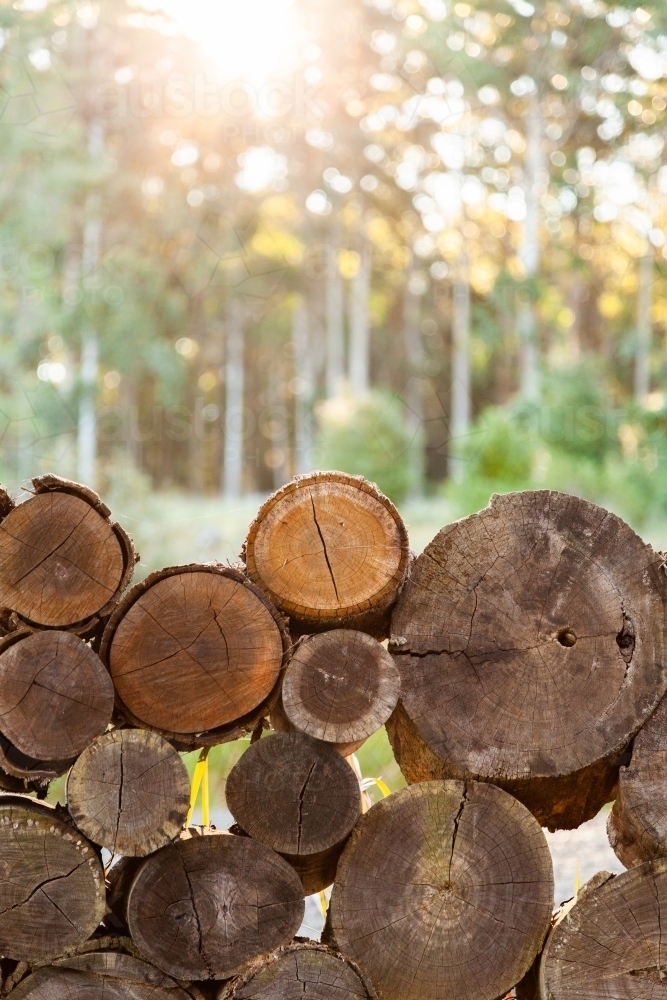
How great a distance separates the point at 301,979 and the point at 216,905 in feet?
0.70

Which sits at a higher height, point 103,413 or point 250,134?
point 250,134

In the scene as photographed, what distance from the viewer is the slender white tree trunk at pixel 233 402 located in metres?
18.8

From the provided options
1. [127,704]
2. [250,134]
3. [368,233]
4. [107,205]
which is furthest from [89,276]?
[127,704]

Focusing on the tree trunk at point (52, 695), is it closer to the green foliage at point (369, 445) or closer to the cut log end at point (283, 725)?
the cut log end at point (283, 725)

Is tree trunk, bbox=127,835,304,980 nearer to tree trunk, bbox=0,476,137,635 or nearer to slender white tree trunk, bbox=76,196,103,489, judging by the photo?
tree trunk, bbox=0,476,137,635

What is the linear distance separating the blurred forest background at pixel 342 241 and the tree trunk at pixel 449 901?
747 centimetres

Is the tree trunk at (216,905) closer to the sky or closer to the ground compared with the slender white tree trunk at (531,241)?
closer to the ground

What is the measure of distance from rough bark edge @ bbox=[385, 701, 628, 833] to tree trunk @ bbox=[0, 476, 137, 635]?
65cm

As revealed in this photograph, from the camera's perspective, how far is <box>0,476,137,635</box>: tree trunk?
6.01 feet

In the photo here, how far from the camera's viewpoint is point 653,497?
35.6 ft

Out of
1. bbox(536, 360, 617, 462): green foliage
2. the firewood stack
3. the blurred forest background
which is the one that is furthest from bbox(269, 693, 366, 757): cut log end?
bbox(536, 360, 617, 462): green foliage

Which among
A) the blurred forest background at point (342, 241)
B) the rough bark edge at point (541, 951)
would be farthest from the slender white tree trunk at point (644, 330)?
the rough bark edge at point (541, 951)

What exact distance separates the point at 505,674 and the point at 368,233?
54.8ft

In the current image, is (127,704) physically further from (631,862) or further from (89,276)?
(89,276)
